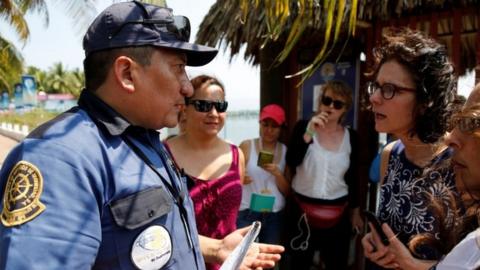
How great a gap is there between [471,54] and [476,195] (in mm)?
5207

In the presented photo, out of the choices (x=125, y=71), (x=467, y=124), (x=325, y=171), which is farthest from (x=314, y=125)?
(x=125, y=71)

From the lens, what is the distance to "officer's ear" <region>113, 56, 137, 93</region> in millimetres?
1074

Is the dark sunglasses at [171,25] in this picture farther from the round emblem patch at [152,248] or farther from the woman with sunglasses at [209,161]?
the woman with sunglasses at [209,161]

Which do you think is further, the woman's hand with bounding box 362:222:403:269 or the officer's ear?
the woman's hand with bounding box 362:222:403:269

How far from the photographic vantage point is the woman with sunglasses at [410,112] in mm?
1658

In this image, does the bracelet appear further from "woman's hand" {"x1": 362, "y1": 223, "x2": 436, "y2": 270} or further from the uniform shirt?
the uniform shirt

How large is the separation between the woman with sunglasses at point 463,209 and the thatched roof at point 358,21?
165 cm

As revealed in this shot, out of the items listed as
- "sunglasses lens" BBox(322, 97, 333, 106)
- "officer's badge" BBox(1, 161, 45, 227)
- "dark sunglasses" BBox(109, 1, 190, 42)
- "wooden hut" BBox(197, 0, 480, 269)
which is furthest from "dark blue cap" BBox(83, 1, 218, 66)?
"sunglasses lens" BBox(322, 97, 333, 106)

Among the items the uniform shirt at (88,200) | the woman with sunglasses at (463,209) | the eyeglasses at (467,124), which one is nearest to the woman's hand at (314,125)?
the woman with sunglasses at (463,209)

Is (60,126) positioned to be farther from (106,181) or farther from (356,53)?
(356,53)

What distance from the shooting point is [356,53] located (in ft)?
13.4

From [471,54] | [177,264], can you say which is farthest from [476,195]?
[471,54]

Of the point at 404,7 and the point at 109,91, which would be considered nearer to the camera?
the point at 109,91

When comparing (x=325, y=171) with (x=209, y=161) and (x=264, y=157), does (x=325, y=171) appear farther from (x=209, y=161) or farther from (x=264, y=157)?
(x=209, y=161)
